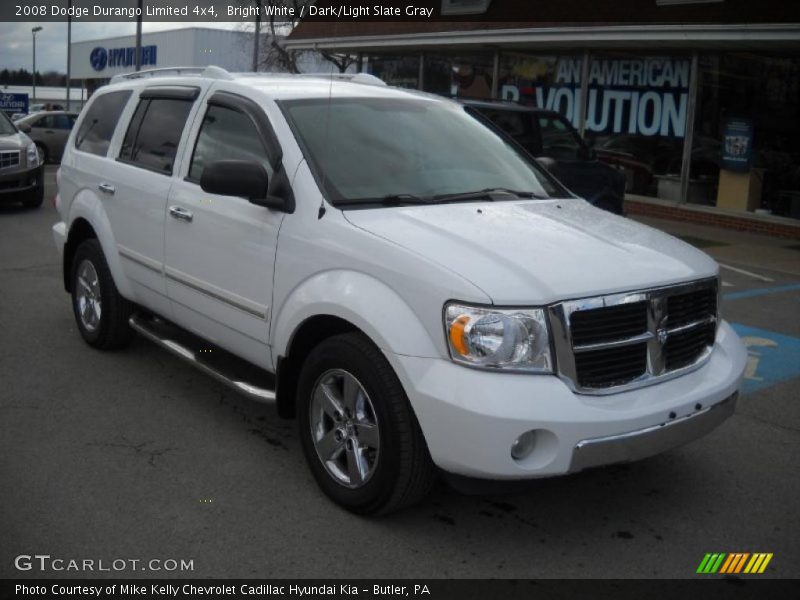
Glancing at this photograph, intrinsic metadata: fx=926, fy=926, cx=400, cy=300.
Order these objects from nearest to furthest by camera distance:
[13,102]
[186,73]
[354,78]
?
[354,78]
[186,73]
[13,102]

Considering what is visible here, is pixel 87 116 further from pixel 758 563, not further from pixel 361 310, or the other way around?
pixel 758 563

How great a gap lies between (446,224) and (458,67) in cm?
1656

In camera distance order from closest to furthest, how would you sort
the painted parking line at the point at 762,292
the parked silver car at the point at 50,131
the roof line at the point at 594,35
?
the painted parking line at the point at 762,292
the roof line at the point at 594,35
the parked silver car at the point at 50,131

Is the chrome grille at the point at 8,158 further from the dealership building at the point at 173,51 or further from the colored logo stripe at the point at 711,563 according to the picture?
the dealership building at the point at 173,51

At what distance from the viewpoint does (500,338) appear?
11.5ft

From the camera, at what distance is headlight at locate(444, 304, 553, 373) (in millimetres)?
3490

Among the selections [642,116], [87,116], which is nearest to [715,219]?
[642,116]

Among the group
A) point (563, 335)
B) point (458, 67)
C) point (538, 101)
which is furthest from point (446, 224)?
point (458, 67)

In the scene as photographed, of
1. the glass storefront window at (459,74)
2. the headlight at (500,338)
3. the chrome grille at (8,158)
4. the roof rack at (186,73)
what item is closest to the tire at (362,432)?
the headlight at (500,338)

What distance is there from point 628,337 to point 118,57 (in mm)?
55729

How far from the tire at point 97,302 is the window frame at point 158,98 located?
29.0 inches

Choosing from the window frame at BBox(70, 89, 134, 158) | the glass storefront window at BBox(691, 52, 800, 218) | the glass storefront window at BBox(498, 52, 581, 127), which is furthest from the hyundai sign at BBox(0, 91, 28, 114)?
the window frame at BBox(70, 89, 134, 158)

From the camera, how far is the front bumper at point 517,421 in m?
3.39

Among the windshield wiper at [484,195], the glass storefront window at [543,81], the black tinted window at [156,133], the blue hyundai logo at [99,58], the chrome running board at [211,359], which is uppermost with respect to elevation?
the blue hyundai logo at [99,58]
